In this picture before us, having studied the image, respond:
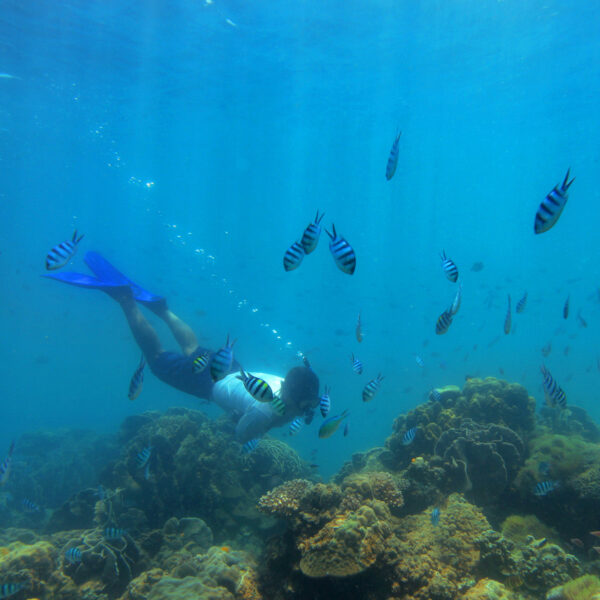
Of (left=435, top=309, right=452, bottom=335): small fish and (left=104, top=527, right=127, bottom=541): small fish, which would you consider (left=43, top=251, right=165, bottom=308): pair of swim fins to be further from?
(left=435, top=309, right=452, bottom=335): small fish

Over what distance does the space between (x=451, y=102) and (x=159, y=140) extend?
94.6 ft

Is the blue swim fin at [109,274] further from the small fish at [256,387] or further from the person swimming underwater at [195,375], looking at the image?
the small fish at [256,387]

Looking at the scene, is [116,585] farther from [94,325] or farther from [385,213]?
[94,325]

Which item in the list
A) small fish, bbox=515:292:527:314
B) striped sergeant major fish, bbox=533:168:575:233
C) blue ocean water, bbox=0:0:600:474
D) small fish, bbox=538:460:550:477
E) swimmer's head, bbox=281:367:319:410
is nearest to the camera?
striped sergeant major fish, bbox=533:168:575:233

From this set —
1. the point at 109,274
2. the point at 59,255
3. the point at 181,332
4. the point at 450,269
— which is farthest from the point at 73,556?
the point at 109,274

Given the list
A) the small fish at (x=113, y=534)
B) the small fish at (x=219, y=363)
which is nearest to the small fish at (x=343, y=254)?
the small fish at (x=219, y=363)

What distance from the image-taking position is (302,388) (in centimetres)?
728

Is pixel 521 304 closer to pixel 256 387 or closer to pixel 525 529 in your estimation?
pixel 525 529

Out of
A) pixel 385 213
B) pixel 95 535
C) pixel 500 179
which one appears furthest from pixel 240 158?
pixel 95 535

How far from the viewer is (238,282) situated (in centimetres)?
10069

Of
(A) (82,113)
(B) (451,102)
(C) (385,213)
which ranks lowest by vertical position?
(B) (451,102)

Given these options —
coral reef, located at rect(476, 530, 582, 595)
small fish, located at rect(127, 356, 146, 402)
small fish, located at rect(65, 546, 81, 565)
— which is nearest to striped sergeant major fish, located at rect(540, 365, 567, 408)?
coral reef, located at rect(476, 530, 582, 595)

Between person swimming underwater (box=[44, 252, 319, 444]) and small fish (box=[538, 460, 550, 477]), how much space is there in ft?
13.2

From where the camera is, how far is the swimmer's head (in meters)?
7.26
